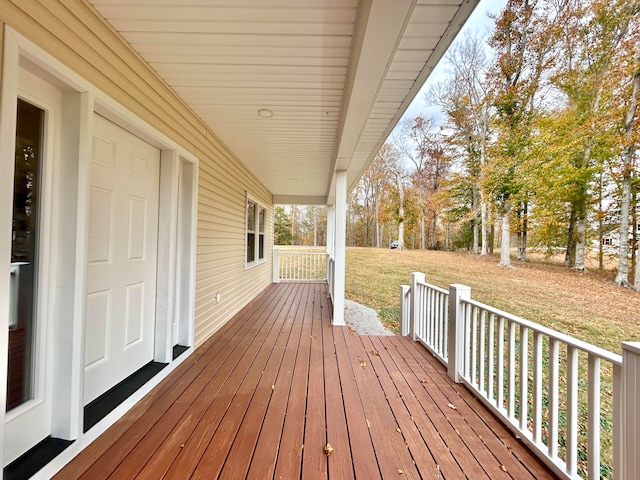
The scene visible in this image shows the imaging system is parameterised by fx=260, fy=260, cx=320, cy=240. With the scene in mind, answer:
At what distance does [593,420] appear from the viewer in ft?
4.02

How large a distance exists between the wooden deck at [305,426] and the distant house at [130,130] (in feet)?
1.02

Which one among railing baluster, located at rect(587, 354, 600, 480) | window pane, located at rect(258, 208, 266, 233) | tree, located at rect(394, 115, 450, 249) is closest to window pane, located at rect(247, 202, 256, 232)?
window pane, located at rect(258, 208, 266, 233)

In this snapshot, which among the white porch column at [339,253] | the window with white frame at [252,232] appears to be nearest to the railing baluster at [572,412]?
the white porch column at [339,253]

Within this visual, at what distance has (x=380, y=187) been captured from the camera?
13.5 meters

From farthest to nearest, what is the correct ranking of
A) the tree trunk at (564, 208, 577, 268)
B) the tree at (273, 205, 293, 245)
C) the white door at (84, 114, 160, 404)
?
the tree at (273, 205, 293, 245)
the tree trunk at (564, 208, 577, 268)
the white door at (84, 114, 160, 404)

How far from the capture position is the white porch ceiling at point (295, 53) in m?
1.39

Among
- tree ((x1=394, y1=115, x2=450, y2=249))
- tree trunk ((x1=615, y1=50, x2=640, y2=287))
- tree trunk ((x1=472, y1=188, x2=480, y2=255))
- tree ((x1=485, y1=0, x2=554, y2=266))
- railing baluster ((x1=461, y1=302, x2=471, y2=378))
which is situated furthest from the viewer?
tree ((x1=394, y1=115, x2=450, y2=249))

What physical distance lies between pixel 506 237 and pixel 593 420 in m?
6.92

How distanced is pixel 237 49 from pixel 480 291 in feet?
24.2

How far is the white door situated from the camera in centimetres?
168

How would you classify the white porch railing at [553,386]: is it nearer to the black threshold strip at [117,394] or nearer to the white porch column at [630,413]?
the white porch column at [630,413]

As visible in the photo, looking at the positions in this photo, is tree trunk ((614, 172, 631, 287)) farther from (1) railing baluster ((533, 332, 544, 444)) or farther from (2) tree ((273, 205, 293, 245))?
(2) tree ((273, 205, 293, 245))

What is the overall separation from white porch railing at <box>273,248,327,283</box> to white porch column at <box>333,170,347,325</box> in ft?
12.8

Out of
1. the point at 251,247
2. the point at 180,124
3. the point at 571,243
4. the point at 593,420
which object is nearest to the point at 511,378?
the point at 593,420
